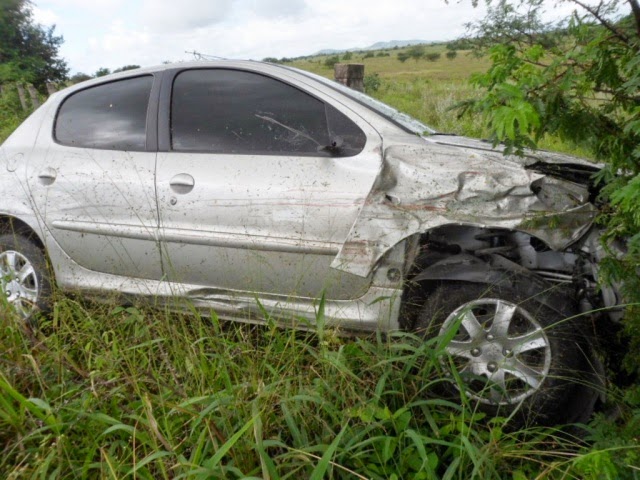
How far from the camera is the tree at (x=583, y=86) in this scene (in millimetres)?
1917

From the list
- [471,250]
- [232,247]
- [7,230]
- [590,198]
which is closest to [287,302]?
[232,247]

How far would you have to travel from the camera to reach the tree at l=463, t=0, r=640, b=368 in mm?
1917

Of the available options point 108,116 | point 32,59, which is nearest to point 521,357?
point 108,116

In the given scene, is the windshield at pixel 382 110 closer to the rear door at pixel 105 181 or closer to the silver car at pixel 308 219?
the silver car at pixel 308 219

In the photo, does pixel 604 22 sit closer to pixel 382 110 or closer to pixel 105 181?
pixel 382 110

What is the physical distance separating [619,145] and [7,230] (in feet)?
11.1

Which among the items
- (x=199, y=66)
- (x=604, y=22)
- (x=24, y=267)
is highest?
(x=604, y=22)

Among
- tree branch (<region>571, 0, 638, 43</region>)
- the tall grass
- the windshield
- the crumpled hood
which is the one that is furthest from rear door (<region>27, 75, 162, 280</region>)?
tree branch (<region>571, 0, 638, 43</region>)

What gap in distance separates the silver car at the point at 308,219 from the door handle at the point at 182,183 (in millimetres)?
12

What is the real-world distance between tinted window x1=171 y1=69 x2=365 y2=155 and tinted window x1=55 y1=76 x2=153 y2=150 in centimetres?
23

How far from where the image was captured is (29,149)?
10.7 feet

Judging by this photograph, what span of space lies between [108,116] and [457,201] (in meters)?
2.14

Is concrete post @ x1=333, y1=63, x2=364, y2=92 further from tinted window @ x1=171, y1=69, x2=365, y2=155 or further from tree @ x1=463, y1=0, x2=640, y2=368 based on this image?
tree @ x1=463, y1=0, x2=640, y2=368

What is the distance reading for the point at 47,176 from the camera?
10.3 feet
